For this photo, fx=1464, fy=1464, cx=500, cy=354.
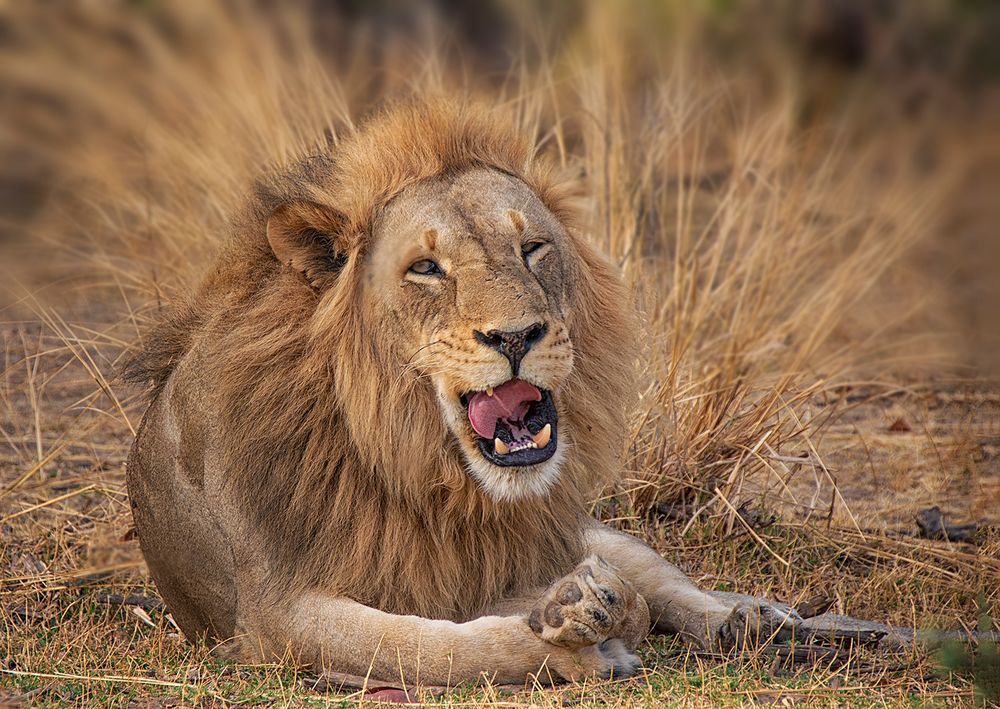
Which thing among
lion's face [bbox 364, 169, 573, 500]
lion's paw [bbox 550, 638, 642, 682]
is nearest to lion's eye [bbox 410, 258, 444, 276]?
lion's face [bbox 364, 169, 573, 500]

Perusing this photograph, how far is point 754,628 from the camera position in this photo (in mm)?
4223

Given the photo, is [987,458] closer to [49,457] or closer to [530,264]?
[530,264]

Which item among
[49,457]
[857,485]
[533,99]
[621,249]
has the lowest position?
[857,485]

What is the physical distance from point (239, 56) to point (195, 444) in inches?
147

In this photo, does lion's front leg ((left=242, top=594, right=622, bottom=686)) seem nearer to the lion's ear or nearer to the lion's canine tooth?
the lion's canine tooth

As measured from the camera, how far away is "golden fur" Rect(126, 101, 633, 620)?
4.07 meters

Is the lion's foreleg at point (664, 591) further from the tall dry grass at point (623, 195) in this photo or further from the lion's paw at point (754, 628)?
the tall dry grass at point (623, 195)

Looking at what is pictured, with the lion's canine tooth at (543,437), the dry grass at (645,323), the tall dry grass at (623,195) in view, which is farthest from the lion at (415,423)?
the tall dry grass at (623,195)

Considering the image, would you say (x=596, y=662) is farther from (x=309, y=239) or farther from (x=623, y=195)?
(x=623, y=195)

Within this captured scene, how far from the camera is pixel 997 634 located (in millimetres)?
4289

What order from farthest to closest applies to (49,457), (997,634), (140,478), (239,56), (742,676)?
(239,56)
(49,457)
(140,478)
(997,634)
(742,676)

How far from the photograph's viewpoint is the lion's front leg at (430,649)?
3877mm

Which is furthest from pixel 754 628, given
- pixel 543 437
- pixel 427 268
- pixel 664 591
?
pixel 427 268

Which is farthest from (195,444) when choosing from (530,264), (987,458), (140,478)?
(987,458)
